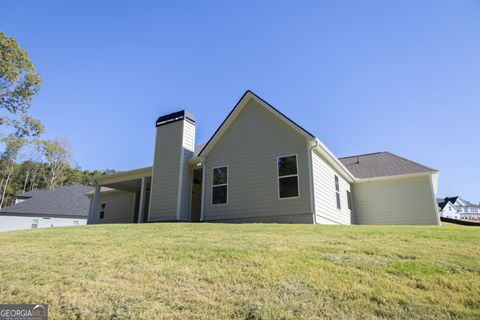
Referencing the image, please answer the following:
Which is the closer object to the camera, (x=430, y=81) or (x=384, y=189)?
(x=430, y=81)

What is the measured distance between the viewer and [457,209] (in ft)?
214

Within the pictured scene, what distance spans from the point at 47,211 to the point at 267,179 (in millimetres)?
25497

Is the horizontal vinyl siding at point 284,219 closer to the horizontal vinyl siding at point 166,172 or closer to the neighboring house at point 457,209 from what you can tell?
the horizontal vinyl siding at point 166,172

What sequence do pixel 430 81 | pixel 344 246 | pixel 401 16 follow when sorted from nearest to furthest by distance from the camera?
1. pixel 344 246
2. pixel 401 16
3. pixel 430 81

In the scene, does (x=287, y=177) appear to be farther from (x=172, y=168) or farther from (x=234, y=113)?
(x=172, y=168)

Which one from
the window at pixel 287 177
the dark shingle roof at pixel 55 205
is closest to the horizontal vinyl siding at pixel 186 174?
the window at pixel 287 177

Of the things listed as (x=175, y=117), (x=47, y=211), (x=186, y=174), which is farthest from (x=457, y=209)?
(x=47, y=211)

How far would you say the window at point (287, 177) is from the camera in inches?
445

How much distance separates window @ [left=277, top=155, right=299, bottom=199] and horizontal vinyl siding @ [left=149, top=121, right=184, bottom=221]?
493 cm

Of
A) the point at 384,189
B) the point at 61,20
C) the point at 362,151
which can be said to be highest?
the point at 61,20

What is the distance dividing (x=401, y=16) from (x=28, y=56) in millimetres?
24830

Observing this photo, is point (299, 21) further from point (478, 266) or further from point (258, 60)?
point (478, 266)

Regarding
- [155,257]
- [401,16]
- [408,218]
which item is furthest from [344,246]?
[408,218]

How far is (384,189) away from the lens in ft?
51.8
